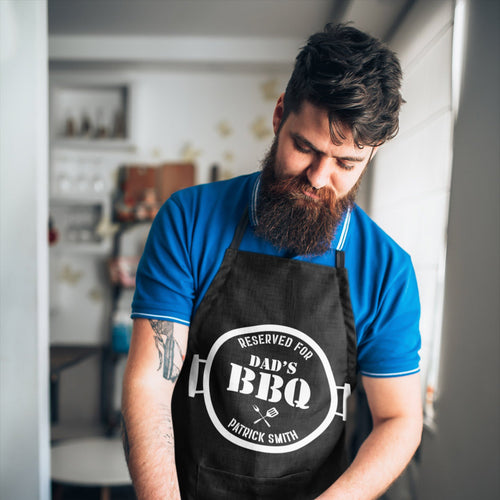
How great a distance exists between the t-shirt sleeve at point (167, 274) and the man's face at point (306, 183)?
17 cm

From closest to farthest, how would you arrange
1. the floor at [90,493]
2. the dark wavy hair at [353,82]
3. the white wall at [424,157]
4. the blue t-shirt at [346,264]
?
1. the dark wavy hair at [353,82]
2. the blue t-shirt at [346,264]
3. the white wall at [424,157]
4. the floor at [90,493]

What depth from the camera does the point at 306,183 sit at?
82 centimetres

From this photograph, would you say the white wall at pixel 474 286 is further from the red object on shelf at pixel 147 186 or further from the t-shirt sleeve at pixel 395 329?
the red object on shelf at pixel 147 186

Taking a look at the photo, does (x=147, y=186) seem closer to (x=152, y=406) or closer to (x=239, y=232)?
(x=239, y=232)

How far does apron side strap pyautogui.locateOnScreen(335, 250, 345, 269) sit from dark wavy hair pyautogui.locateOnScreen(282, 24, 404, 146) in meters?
0.23

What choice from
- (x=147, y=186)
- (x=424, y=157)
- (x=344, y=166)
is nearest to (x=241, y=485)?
(x=344, y=166)

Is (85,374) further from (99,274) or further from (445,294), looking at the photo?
(445,294)

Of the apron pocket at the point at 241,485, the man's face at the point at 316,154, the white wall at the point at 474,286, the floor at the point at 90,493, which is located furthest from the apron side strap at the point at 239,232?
the floor at the point at 90,493

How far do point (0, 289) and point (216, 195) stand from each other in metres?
0.53

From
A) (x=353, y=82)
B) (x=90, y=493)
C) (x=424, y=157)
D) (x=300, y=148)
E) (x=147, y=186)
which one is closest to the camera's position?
(x=353, y=82)

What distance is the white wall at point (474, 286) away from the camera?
96 centimetres

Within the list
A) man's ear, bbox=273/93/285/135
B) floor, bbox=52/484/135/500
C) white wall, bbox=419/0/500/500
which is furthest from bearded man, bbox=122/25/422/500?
floor, bbox=52/484/135/500

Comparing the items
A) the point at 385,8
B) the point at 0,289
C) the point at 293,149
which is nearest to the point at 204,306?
the point at 293,149

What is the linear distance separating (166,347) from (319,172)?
436 millimetres
